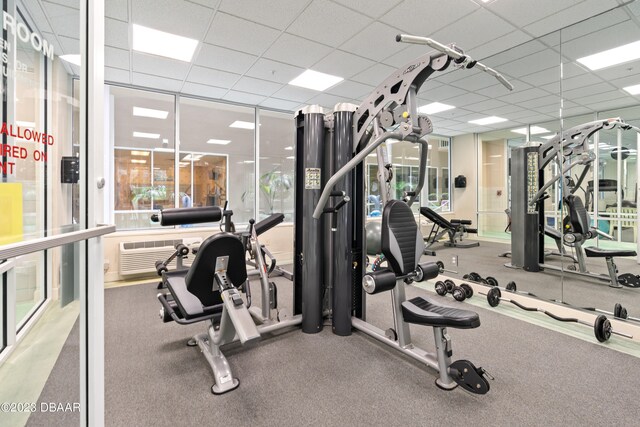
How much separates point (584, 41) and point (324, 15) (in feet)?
10.1

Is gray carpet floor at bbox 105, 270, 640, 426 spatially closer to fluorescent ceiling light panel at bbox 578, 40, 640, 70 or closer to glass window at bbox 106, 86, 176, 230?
glass window at bbox 106, 86, 176, 230

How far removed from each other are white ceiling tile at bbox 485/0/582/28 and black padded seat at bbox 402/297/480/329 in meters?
2.88

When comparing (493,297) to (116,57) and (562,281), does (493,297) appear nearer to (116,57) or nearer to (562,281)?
(562,281)

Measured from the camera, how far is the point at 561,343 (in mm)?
2623

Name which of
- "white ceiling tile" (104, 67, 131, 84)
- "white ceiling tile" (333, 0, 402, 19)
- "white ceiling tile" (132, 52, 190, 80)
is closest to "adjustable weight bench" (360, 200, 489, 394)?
"white ceiling tile" (333, 0, 402, 19)

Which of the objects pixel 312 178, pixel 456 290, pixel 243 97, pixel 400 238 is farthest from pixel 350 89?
pixel 400 238

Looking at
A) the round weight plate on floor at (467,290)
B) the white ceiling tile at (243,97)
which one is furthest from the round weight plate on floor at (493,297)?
the white ceiling tile at (243,97)

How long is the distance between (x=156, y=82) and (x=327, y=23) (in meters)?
2.91

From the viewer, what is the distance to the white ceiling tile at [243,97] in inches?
203

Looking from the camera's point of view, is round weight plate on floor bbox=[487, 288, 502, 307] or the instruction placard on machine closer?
the instruction placard on machine

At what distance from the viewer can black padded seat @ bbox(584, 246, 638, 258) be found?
11.8ft

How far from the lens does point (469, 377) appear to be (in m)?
1.87

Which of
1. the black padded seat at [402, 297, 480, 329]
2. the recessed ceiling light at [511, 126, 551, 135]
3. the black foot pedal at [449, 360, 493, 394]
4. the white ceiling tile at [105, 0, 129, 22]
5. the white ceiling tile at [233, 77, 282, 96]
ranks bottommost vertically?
the black foot pedal at [449, 360, 493, 394]

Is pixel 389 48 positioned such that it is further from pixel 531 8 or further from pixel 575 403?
pixel 575 403
